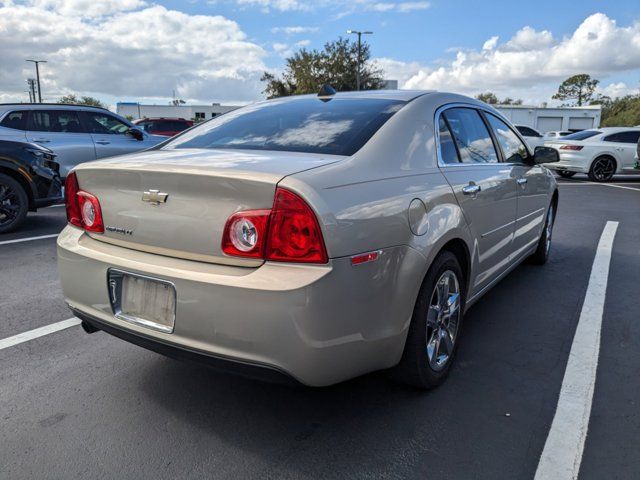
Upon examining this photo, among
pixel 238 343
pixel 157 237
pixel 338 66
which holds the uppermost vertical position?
pixel 338 66

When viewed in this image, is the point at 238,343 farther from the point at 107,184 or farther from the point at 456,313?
the point at 456,313

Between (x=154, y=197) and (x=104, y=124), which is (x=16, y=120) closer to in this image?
(x=104, y=124)

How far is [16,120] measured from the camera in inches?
345

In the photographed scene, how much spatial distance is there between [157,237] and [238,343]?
24.9 inches

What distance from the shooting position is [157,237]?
233cm

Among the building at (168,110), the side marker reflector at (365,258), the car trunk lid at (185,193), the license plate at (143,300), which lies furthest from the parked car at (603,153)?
the building at (168,110)

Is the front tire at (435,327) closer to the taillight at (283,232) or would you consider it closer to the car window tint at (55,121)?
the taillight at (283,232)

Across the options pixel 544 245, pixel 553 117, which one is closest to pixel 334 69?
pixel 553 117

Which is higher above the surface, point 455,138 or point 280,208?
point 455,138

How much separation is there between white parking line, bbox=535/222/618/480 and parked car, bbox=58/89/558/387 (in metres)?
0.63

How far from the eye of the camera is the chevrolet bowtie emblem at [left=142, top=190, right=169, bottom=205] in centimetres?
231

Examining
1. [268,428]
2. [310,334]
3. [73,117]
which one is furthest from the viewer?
[73,117]

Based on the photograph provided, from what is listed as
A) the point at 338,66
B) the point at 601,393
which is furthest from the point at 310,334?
the point at 338,66

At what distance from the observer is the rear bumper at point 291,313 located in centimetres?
201
